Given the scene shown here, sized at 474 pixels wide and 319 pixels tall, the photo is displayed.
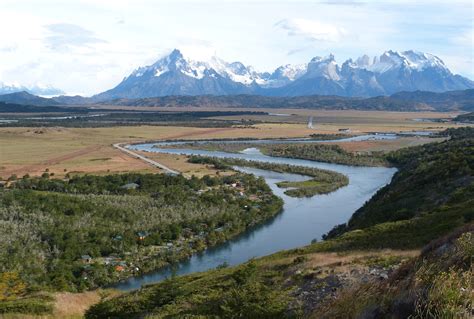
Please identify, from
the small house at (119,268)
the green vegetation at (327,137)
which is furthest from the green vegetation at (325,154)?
the small house at (119,268)

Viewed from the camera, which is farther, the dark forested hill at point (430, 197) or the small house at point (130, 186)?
the small house at point (130, 186)

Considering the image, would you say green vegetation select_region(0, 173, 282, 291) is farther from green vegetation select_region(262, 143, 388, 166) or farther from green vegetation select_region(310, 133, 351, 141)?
green vegetation select_region(310, 133, 351, 141)

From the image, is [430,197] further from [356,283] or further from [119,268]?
[356,283]

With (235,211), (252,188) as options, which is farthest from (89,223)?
(252,188)

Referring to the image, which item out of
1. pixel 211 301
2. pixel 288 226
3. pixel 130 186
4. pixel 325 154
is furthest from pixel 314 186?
pixel 211 301

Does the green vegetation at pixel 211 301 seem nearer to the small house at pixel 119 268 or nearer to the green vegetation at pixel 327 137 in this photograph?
the small house at pixel 119 268

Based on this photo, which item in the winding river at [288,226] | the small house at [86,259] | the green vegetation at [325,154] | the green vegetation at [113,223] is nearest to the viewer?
the green vegetation at [113,223]
